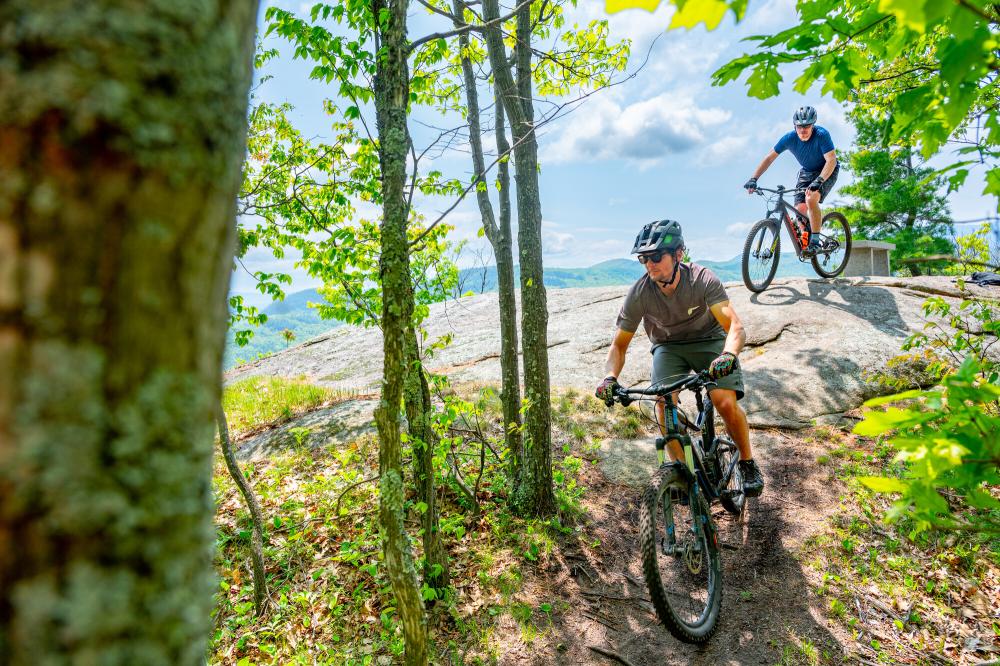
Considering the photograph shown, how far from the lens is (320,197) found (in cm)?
639

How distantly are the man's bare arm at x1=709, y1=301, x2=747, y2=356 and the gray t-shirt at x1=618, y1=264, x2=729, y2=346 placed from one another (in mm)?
89

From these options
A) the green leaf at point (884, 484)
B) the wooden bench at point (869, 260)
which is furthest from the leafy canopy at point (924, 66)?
the wooden bench at point (869, 260)

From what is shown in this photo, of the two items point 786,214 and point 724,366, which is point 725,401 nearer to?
point 724,366

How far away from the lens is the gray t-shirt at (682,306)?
5.03 m

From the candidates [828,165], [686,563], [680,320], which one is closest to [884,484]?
[686,563]

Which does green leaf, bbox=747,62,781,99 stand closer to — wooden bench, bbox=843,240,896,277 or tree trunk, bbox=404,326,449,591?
tree trunk, bbox=404,326,449,591

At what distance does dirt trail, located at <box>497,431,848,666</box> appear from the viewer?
4.02 meters

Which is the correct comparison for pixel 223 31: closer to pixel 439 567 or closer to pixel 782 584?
pixel 439 567

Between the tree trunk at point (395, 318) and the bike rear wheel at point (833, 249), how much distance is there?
967cm

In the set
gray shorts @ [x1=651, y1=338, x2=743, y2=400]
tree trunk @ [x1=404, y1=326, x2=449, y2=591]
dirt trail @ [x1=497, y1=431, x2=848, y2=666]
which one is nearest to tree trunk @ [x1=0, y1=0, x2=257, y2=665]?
tree trunk @ [x1=404, y1=326, x2=449, y2=591]

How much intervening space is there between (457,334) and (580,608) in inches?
400

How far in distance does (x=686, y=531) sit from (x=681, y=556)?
942 millimetres

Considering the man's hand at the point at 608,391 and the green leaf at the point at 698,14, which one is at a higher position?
the green leaf at the point at 698,14

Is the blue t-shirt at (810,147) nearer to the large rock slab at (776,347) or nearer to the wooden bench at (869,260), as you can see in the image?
the large rock slab at (776,347)
